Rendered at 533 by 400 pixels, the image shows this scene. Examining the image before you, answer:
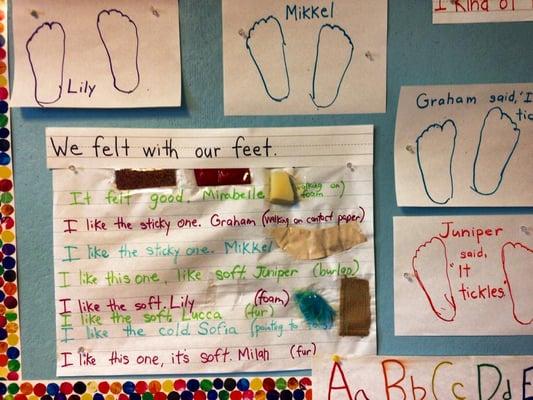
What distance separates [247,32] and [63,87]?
267 millimetres

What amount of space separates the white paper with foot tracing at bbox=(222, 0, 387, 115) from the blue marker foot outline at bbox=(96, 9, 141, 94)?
126 millimetres

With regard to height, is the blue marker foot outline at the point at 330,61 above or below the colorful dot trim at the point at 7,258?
above

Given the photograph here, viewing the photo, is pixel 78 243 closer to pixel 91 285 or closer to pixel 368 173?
pixel 91 285

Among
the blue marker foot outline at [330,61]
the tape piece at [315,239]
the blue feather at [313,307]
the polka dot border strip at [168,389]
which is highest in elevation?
the blue marker foot outline at [330,61]

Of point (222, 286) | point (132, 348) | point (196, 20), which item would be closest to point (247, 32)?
point (196, 20)

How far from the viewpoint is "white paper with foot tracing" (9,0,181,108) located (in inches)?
25.7

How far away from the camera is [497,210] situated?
0.69 metres

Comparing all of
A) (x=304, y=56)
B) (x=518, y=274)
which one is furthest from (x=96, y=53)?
(x=518, y=274)

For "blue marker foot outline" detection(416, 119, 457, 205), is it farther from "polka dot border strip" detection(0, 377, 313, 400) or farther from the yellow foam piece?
"polka dot border strip" detection(0, 377, 313, 400)

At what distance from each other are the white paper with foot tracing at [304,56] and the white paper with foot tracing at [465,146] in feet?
0.23

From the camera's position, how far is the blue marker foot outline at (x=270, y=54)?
66 centimetres

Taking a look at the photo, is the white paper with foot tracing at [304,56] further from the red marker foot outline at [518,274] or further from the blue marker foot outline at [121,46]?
the red marker foot outline at [518,274]

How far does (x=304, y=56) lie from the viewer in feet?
2.18

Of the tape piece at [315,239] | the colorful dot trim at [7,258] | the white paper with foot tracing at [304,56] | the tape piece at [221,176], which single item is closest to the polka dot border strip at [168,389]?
the colorful dot trim at [7,258]
